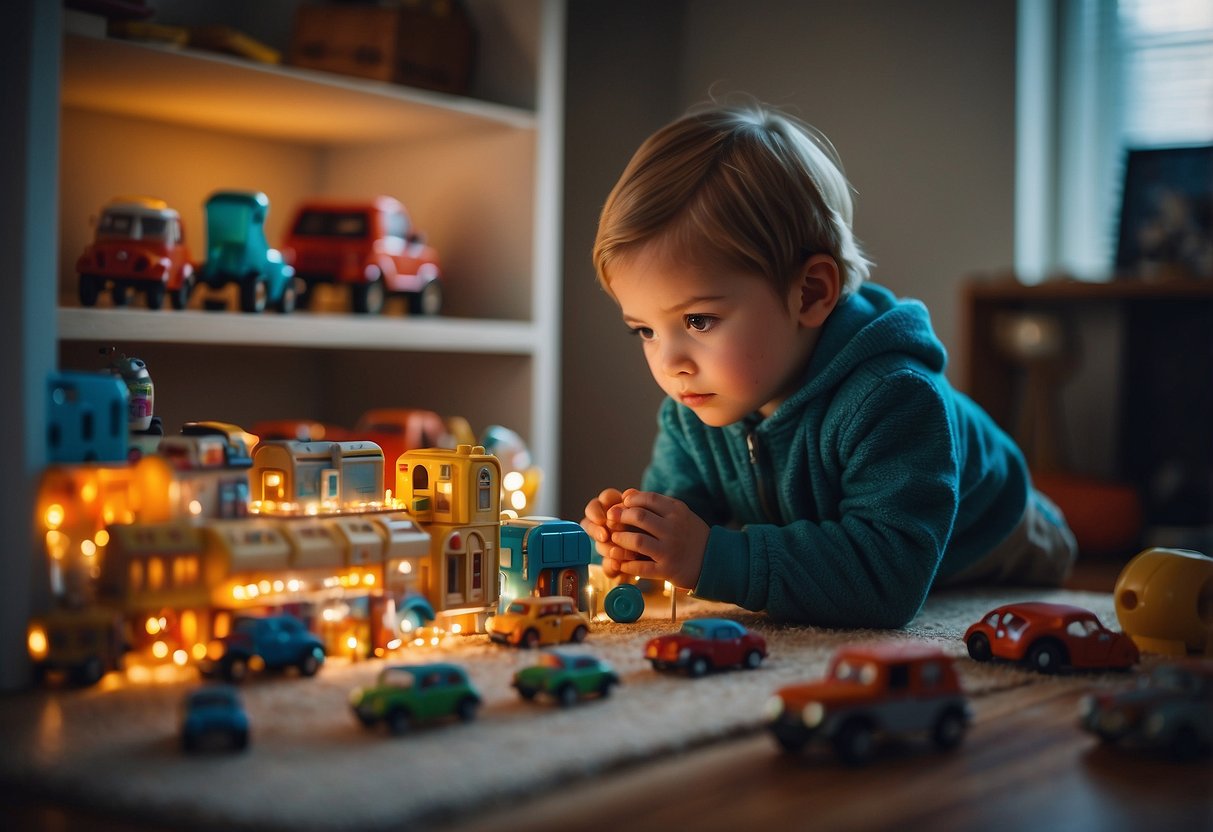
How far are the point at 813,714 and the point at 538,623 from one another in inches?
13.4

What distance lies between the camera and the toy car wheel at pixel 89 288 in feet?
4.62

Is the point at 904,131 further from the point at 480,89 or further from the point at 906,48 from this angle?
the point at 480,89

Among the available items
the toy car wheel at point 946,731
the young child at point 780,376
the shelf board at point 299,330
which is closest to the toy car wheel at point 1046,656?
the young child at point 780,376

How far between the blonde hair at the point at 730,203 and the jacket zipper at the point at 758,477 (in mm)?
173

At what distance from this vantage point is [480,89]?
6.43 ft

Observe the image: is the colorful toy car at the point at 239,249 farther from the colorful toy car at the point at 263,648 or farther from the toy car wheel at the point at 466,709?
the toy car wheel at the point at 466,709

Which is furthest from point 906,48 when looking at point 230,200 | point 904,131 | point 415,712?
point 415,712

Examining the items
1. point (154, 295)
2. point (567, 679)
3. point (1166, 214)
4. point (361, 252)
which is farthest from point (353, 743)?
point (1166, 214)

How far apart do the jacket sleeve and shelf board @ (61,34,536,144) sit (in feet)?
2.81

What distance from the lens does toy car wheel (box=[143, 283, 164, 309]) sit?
1.43 m

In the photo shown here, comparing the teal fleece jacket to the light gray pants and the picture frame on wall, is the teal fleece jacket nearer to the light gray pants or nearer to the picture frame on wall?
the light gray pants

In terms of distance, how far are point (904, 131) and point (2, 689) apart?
1.49 metres

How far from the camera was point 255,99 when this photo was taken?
68.2 inches

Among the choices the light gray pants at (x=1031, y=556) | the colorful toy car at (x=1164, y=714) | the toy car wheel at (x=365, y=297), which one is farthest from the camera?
the toy car wheel at (x=365, y=297)
